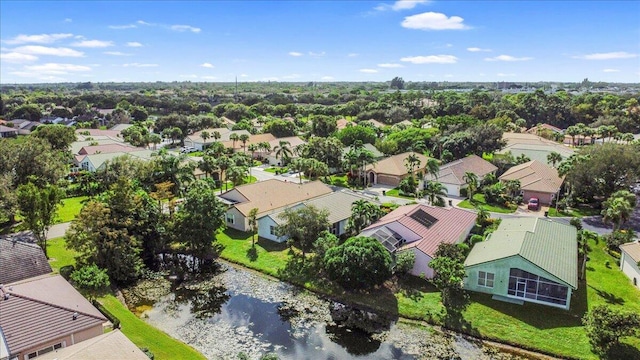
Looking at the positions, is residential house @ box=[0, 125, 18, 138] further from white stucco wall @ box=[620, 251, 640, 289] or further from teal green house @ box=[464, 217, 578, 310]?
white stucco wall @ box=[620, 251, 640, 289]

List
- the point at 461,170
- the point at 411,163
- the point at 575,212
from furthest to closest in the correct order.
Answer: the point at 411,163 < the point at 461,170 < the point at 575,212

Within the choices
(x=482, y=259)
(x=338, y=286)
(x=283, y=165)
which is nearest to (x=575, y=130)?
(x=283, y=165)

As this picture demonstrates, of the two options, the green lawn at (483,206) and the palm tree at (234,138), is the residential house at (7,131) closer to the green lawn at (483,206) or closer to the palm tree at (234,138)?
the palm tree at (234,138)

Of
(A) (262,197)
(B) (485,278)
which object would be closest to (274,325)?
(B) (485,278)

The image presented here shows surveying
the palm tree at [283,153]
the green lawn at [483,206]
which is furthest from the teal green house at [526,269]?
the palm tree at [283,153]

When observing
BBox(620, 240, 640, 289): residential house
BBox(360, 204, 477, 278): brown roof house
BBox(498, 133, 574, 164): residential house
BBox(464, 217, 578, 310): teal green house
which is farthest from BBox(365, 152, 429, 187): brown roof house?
BBox(620, 240, 640, 289): residential house

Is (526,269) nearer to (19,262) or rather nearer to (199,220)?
(199,220)

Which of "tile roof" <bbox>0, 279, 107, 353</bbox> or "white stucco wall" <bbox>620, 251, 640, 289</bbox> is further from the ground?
"tile roof" <bbox>0, 279, 107, 353</bbox>

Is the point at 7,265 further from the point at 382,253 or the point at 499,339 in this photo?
the point at 499,339

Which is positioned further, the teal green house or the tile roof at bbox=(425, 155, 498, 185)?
the tile roof at bbox=(425, 155, 498, 185)
